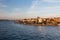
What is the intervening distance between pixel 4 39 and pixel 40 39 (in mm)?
1151

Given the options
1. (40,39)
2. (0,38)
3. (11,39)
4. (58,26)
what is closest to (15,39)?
(11,39)

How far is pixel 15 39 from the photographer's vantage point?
13.1 ft

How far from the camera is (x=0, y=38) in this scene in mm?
4035

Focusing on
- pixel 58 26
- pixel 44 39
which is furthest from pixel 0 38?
pixel 58 26

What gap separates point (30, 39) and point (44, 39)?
1.54ft

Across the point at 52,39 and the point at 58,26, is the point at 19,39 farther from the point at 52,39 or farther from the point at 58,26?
the point at 58,26

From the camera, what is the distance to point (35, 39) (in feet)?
13.4

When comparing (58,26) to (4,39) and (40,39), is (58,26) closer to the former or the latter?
(40,39)

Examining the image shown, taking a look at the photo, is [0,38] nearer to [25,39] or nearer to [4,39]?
[4,39]

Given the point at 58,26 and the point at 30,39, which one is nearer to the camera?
the point at 30,39

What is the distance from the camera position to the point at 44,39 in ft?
13.8

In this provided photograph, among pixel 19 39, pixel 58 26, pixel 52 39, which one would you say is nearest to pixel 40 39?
pixel 52 39

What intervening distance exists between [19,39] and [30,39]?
35cm

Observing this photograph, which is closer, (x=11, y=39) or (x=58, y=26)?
(x=11, y=39)
